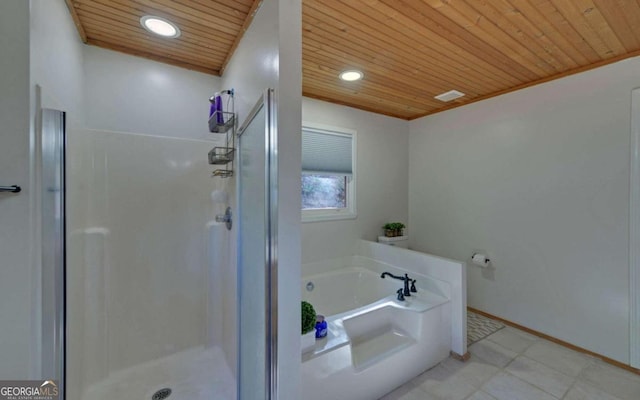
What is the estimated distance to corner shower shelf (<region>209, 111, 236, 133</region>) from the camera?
1.76 metres

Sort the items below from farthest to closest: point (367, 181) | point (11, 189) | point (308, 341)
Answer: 1. point (367, 181)
2. point (308, 341)
3. point (11, 189)

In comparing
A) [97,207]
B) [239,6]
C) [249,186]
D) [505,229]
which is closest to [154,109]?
[97,207]

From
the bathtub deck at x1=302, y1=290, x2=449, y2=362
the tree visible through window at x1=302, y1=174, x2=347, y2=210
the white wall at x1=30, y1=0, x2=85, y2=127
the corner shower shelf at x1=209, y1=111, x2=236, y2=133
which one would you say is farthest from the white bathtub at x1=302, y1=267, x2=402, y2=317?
the white wall at x1=30, y1=0, x2=85, y2=127

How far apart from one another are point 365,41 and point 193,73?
151 centimetres

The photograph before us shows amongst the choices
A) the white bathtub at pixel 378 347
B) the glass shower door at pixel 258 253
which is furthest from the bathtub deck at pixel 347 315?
Answer: the glass shower door at pixel 258 253

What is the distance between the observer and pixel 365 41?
183 cm

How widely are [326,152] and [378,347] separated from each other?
203 cm

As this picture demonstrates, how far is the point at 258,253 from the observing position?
1311 millimetres

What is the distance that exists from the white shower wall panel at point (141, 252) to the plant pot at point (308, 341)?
107cm

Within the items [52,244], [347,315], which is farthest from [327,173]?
[52,244]

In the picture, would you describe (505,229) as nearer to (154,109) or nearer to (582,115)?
(582,115)

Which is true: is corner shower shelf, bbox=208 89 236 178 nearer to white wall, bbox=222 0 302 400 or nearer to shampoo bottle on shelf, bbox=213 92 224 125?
shampoo bottle on shelf, bbox=213 92 224 125

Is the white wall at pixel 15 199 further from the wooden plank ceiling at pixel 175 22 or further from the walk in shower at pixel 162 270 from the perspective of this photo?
the wooden plank ceiling at pixel 175 22

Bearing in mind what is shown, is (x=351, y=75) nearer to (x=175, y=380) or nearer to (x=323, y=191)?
(x=323, y=191)
